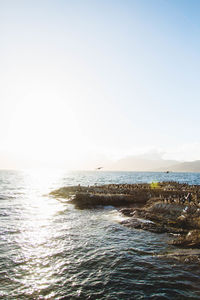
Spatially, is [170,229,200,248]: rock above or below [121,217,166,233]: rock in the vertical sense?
above

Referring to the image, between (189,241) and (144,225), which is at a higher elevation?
(189,241)

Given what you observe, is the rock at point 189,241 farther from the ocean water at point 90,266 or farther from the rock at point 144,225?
the rock at point 144,225

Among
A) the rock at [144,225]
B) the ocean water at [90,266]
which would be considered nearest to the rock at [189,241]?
the ocean water at [90,266]

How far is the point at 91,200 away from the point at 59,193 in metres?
12.1

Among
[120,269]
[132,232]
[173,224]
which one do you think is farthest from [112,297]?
[173,224]

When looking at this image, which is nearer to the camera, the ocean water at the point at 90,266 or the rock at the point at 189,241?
the ocean water at the point at 90,266

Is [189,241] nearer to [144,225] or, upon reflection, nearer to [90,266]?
[144,225]

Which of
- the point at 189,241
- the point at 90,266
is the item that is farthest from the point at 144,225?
the point at 90,266

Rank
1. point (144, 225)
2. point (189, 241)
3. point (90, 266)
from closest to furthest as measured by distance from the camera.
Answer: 1. point (90, 266)
2. point (189, 241)
3. point (144, 225)

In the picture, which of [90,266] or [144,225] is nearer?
[90,266]

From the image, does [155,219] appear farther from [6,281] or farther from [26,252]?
[6,281]

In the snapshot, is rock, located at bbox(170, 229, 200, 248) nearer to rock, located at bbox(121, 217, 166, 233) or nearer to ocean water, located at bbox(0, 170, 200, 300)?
ocean water, located at bbox(0, 170, 200, 300)

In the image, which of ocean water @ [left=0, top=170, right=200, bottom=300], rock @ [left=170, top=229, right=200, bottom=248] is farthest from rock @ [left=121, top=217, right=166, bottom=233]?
rock @ [left=170, top=229, right=200, bottom=248]

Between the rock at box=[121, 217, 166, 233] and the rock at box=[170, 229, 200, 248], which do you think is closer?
the rock at box=[170, 229, 200, 248]
